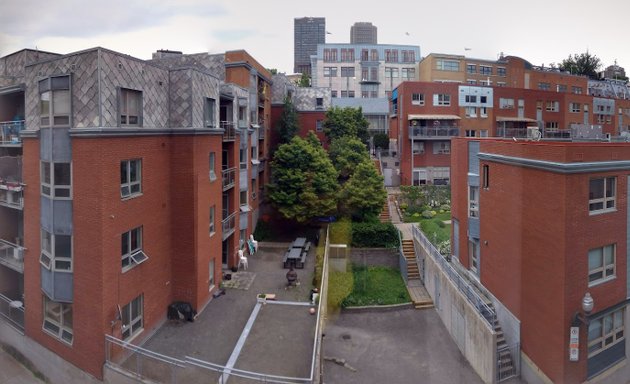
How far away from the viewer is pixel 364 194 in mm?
11164

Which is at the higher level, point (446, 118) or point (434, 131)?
point (446, 118)

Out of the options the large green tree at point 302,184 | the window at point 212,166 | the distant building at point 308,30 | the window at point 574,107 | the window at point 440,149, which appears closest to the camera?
the distant building at point 308,30

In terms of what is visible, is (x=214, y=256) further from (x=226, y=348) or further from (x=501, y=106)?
(x=501, y=106)

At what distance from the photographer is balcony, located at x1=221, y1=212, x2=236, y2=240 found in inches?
343

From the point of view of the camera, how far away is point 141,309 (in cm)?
584

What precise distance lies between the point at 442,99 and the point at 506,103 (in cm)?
283

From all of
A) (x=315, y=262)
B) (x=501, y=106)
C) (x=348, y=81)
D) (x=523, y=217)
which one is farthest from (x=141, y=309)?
(x=348, y=81)

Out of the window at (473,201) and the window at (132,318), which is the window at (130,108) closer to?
the window at (132,318)

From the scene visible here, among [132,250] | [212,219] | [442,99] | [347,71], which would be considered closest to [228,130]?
[212,219]

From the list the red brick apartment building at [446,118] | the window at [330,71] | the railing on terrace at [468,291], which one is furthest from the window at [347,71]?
the railing on terrace at [468,291]

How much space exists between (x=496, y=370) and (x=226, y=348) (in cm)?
359

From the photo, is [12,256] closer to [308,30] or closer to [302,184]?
[308,30]

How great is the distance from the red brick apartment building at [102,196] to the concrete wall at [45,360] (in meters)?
0.08

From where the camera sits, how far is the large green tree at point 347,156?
1317 cm
